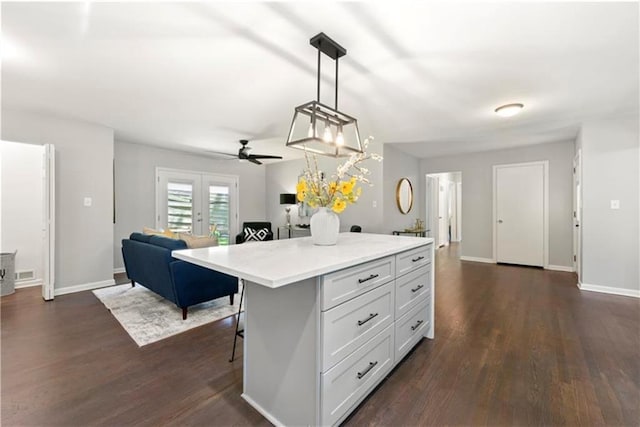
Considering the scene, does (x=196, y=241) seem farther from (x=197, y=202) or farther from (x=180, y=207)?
(x=197, y=202)

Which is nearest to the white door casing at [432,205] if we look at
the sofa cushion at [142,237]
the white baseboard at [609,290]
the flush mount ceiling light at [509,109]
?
the white baseboard at [609,290]

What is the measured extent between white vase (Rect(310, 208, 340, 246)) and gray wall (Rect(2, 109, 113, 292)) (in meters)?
3.70

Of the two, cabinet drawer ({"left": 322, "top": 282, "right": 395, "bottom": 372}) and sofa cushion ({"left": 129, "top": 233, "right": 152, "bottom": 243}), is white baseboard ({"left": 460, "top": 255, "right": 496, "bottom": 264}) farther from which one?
sofa cushion ({"left": 129, "top": 233, "right": 152, "bottom": 243})

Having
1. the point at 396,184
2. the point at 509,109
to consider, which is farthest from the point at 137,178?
the point at 509,109

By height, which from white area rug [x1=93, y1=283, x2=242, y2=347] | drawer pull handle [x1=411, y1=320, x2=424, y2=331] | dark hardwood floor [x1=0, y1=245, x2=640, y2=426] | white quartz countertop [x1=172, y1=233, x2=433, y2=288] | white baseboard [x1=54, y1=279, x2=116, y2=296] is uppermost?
white quartz countertop [x1=172, y1=233, x2=433, y2=288]

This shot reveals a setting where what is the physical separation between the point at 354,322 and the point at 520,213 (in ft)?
18.1

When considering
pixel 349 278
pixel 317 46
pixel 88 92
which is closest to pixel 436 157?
pixel 317 46

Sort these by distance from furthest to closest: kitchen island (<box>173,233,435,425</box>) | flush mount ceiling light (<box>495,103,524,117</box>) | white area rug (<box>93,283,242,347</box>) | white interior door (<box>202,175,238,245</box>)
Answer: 1. white interior door (<box>202,175,238,245</box>)
2. flush mount ceiling light (<box>495,103,524,117</box>)
3. white area rug (<box>93,283,242,347</box>)
4. kitchen island (<box>173,233,435,425</box>)

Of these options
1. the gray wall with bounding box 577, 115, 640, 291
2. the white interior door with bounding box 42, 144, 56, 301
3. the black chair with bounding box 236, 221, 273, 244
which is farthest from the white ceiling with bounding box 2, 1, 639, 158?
the black chair with bounding box 236, 221, 273, 244

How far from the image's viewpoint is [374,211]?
205 inches

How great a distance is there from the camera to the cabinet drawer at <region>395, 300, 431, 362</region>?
1.98 metres

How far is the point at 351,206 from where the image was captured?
217 inches

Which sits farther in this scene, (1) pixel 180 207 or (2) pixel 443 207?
(2) pixel 443 207

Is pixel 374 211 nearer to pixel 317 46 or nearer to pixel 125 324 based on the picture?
pixel 317 46
